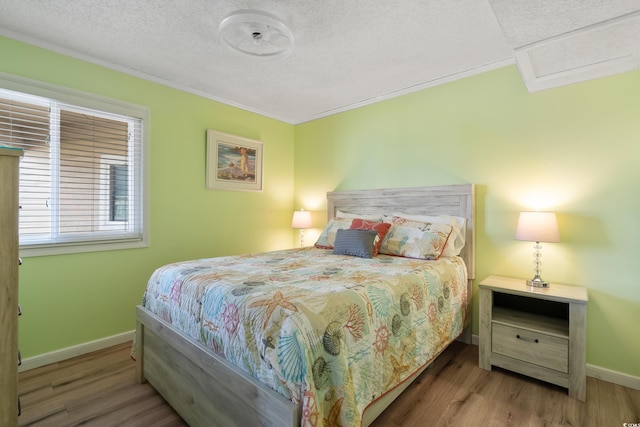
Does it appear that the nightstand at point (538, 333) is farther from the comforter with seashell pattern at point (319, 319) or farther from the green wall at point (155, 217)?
the green wall at point (155, 217)

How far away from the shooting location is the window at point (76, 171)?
2148mm

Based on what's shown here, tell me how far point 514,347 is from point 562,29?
202 centimetres

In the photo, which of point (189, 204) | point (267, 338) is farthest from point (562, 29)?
point (189, 204)

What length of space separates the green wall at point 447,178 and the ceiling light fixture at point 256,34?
1259 millimetres

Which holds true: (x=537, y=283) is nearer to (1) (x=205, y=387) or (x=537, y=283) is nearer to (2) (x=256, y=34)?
(1) (x=205, y=387)

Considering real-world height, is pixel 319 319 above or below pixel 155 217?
below

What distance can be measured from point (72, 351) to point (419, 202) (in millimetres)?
3256

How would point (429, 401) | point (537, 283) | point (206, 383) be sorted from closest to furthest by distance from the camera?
point (206, 383) → point (429, 401) → point (537, 283)

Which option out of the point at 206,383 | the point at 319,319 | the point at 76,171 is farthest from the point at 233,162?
the point at 319,319

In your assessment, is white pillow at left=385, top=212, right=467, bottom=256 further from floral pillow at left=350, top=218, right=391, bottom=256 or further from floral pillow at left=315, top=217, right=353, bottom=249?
floral pillow at left=315, top=217, right=353, bottom=249

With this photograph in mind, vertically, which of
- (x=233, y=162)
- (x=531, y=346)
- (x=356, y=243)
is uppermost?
(x=233, y=162)

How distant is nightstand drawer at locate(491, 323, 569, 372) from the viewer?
6.07 feet

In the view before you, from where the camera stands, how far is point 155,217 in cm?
277

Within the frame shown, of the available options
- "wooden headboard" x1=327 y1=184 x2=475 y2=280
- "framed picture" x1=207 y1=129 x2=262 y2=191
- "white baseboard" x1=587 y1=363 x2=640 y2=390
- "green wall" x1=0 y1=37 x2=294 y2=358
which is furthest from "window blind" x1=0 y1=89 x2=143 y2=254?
"white baseboard" x1=587 y1=363 x2=640 y2=390
